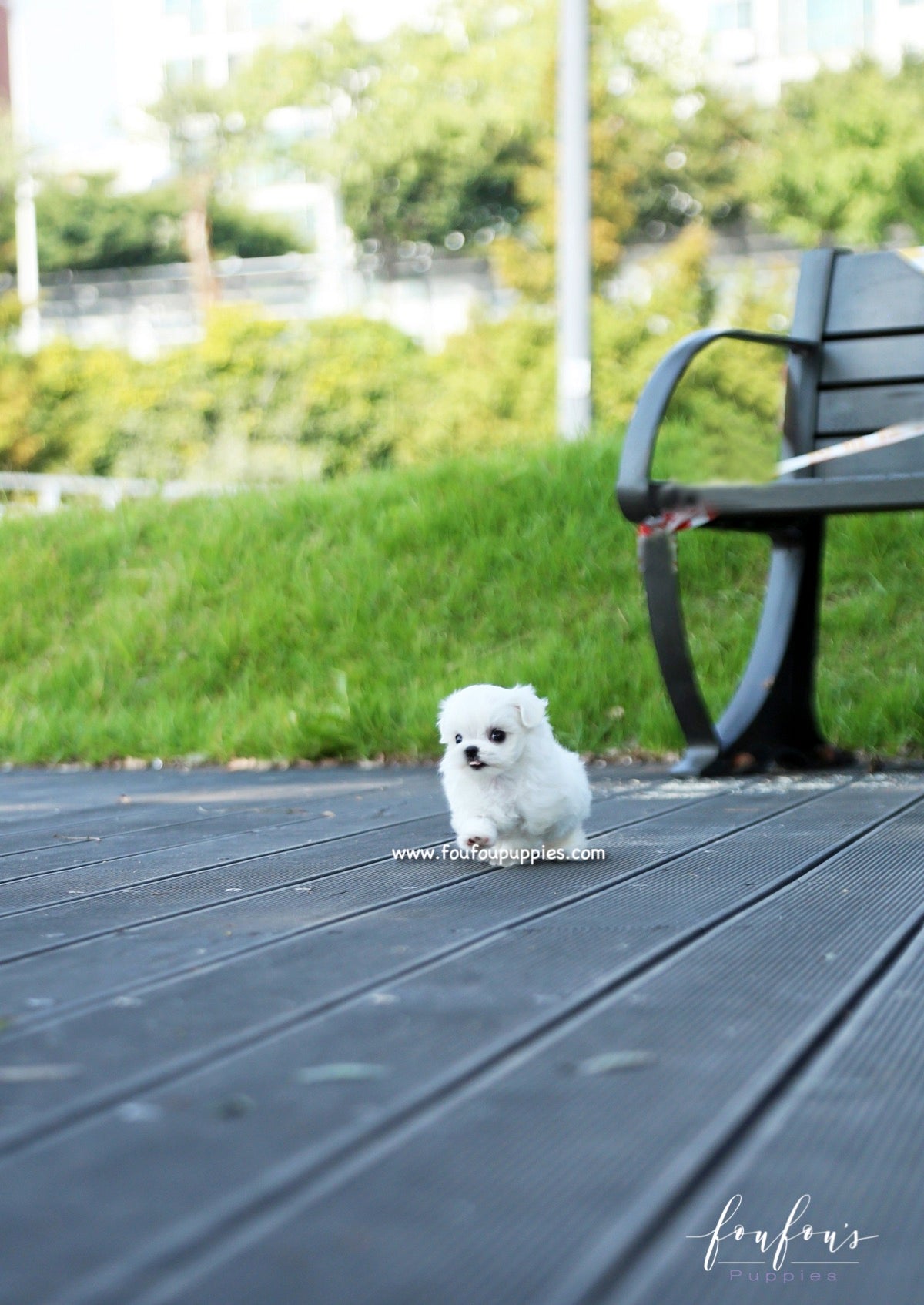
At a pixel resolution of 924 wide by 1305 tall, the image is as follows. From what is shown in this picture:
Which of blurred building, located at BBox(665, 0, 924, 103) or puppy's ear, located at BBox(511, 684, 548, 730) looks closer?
puppy's ear, located at BBox(511, 684, 548, 730)

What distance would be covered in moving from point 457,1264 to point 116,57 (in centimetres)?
5660

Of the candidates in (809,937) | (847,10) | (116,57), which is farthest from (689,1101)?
(116,57)

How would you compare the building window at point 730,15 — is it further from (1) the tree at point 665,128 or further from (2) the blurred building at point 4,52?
(2) the blurred building at point 4,52

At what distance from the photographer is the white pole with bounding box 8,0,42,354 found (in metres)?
35.4

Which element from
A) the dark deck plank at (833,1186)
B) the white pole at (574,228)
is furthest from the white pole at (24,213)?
the dark deck plank at (833,1186)

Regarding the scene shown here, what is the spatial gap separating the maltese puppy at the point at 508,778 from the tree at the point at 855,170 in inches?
990

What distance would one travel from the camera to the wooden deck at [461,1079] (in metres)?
1.04

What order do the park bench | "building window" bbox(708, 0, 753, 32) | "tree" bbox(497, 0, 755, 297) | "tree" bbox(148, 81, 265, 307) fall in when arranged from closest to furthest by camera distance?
the park bench < "tree" bbox(497, 0, 755, 297) < "tree" bbox(148, 81, 265, 307) < "building window" bbox(708, 0, 753, 32)

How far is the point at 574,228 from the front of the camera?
28.2 feet

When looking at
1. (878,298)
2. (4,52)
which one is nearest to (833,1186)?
(878,298)

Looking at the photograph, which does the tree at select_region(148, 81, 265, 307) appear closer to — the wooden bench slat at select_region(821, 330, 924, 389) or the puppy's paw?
the wooden bench slat at select_region(821, 330, 924, 389)

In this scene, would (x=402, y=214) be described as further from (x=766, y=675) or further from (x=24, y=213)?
(x=766, y=675)

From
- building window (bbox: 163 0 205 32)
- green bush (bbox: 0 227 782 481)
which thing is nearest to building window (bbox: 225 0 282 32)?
building window (bbox: 163 0 205 32)

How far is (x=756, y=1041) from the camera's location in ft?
4.98
